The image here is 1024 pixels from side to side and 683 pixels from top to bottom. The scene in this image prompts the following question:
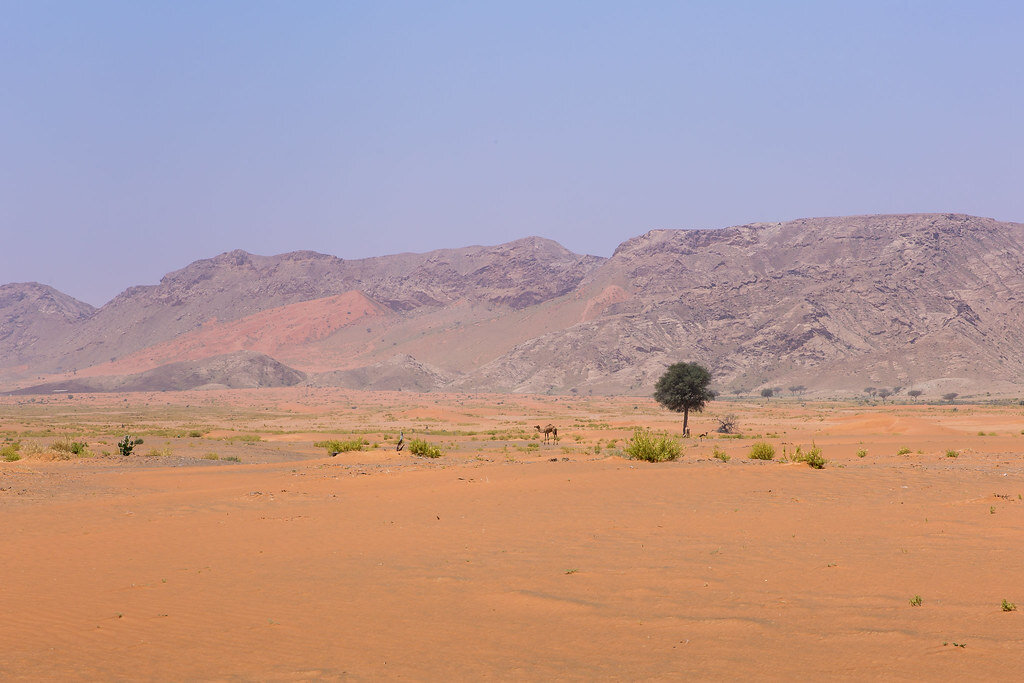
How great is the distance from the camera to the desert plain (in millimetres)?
8570

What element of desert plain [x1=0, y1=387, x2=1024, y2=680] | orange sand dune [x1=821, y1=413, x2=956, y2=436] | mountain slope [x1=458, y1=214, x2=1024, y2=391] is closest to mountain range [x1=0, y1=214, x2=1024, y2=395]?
mountain slope [x1=458, y1=214, x2=1024, y2=391]

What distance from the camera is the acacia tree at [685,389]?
2183 inches

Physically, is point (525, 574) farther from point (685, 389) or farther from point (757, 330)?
point (757, 330)

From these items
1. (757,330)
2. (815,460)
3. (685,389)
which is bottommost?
(815,460)

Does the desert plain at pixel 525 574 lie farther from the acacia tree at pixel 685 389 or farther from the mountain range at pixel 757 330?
the mountain range at pixel 757 330

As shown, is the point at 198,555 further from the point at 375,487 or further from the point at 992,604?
the point at 992,604

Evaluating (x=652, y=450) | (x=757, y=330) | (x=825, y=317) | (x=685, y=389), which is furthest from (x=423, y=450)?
(x=757, y=330)

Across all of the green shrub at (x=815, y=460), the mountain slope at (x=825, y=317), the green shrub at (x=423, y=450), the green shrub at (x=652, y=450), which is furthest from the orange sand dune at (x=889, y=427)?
the mountain slope at (x=825, y=317)

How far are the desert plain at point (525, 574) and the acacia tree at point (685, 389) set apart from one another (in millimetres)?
28854

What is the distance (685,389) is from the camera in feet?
182

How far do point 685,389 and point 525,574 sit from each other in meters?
44.3

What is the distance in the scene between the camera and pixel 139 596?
1152cm

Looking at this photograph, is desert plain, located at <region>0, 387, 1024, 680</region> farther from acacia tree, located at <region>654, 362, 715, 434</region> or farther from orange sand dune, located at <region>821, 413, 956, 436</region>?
acacia tree, located at <region>654, 362, 715, 434</region>

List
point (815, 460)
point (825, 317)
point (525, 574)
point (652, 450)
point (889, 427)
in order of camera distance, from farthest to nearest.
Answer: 1. point (825, 317)
2. point (889, 427)
3. point (652, 450)
4. point (815, 460)
5. point (525, 574)
